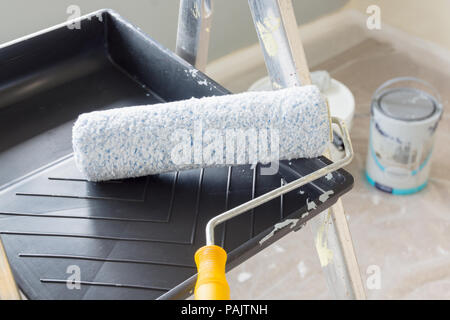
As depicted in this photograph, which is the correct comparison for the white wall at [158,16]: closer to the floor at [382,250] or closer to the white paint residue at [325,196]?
the floor at [382,250]

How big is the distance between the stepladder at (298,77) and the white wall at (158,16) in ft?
1.72

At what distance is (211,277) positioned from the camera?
323mm

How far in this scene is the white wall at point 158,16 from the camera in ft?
3.40

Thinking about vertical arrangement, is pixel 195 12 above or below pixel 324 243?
above

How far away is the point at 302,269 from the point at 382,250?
0.19 meters

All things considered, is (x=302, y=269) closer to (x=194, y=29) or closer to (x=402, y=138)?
(x=402, y=138)

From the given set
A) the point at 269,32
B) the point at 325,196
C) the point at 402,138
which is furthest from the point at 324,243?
the point at 402,138

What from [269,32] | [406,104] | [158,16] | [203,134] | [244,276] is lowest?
[244,276]

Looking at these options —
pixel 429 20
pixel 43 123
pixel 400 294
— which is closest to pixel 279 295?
pixel 400 294

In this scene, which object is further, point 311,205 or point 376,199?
point 376,199

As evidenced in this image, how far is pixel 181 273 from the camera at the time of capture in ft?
A: 1.47

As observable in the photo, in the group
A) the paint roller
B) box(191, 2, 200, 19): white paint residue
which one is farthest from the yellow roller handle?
box(191, 2, 200, 19): white paint residue

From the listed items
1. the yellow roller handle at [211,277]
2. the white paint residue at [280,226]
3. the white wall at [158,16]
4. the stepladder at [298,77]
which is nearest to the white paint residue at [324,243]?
the stepladder at [298,77]

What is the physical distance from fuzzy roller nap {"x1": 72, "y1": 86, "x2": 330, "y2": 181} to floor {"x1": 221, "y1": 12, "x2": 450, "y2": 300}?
0.64 meters
